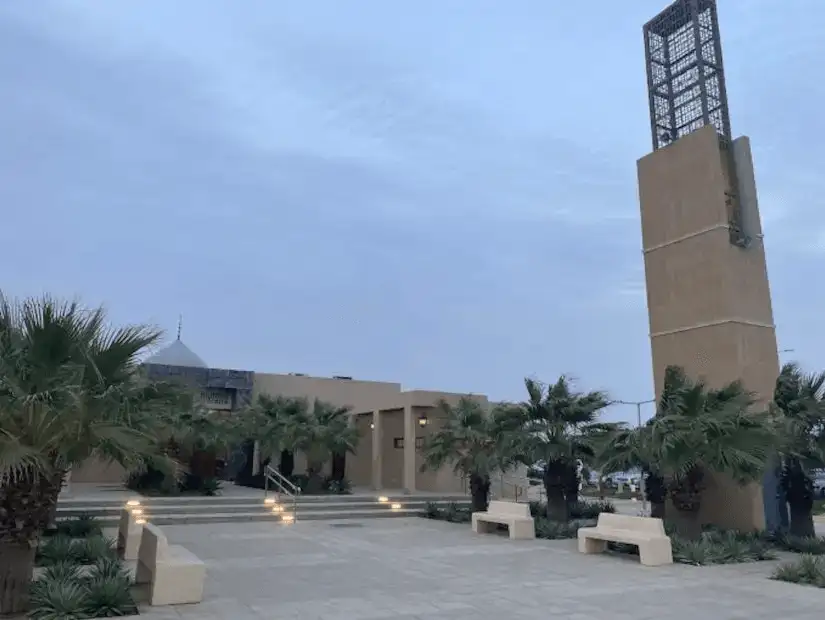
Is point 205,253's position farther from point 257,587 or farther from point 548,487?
point 257,587

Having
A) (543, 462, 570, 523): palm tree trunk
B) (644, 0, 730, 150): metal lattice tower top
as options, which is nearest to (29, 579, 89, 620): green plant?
(543, 462, 570, 523): palm tree trunk

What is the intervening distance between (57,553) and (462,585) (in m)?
5.89

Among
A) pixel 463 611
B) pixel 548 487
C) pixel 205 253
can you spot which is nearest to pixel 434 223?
pixel 205 253

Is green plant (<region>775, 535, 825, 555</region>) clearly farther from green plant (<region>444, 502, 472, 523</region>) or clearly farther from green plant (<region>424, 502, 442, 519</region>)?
green plant (<region>424, 502, 442, 519</region>)

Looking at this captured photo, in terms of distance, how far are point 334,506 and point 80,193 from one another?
81.8 ft

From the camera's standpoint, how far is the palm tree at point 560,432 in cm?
1473

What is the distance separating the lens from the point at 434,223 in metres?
54.0

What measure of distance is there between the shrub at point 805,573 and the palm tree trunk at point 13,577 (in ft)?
31.4

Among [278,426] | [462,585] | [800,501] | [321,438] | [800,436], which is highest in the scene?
[278,426]

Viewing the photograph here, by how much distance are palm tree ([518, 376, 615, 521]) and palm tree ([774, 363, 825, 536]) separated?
145 inches

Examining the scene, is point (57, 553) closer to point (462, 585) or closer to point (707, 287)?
point (462, 585)

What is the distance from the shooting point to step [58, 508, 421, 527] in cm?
1571

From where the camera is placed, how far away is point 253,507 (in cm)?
1786

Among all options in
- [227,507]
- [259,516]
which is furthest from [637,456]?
[227,507]
